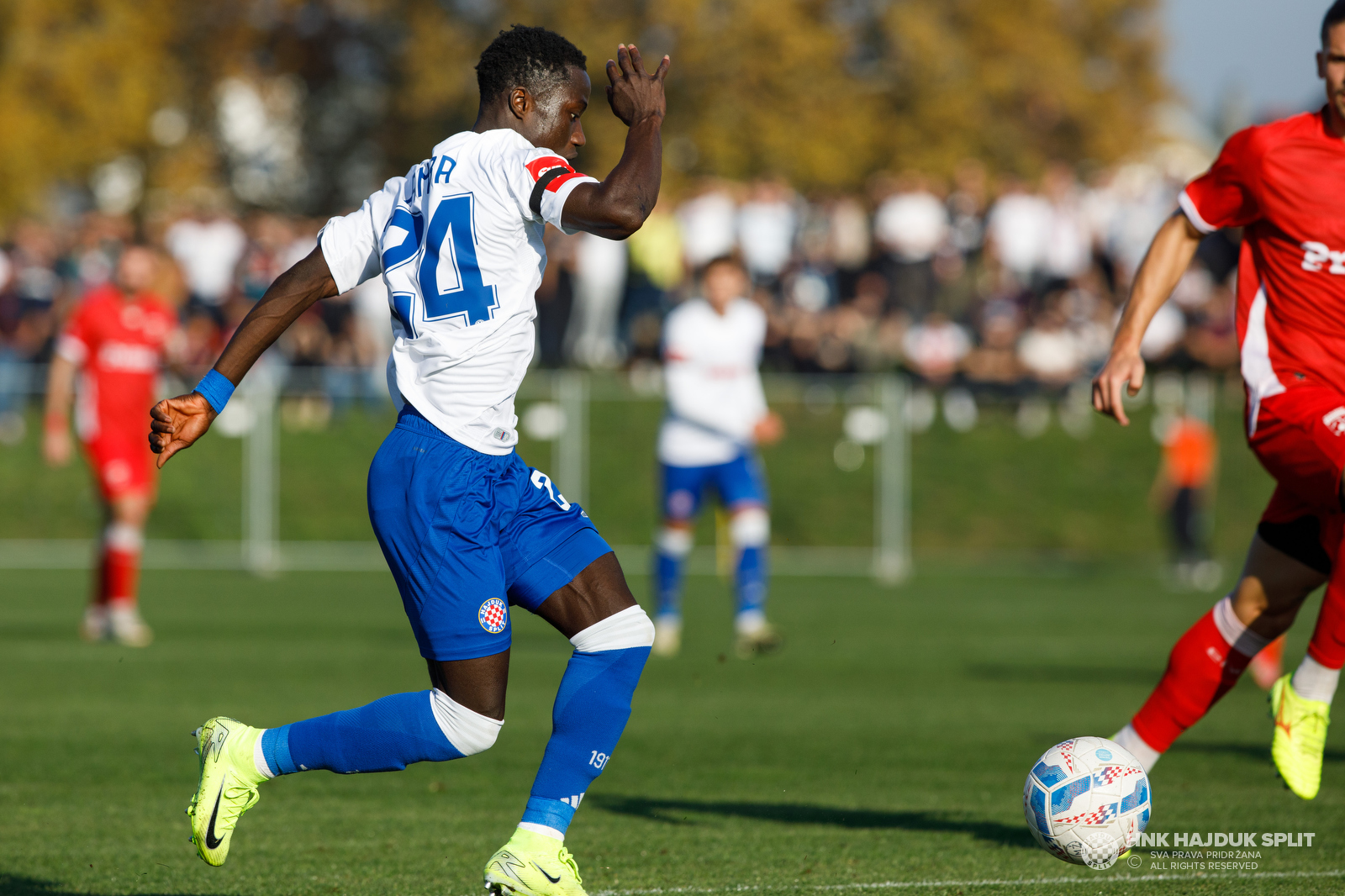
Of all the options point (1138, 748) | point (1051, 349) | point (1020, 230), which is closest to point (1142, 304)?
point (1138, 748)

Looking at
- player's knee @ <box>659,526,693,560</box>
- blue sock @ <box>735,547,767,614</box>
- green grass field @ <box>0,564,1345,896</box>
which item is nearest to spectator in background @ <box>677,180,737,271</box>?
green grass field @ <box>0,564,1345,896</box>

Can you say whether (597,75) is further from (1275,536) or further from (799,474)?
(1275,536)

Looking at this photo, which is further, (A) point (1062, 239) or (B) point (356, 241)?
(A) point (1062, 239)

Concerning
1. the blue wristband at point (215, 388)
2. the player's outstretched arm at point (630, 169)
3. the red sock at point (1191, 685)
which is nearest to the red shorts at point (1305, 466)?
the red sock at point (1191, 685)

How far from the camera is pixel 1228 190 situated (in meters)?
5.79

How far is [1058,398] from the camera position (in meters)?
21.4

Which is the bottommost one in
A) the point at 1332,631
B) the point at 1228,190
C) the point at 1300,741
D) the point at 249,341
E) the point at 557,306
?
the point at 557,306

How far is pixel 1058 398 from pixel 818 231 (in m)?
4.19

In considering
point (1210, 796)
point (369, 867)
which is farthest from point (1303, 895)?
point (369, 867)

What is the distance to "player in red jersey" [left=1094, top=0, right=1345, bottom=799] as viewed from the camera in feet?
18.2

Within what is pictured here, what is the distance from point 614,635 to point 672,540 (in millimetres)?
7593

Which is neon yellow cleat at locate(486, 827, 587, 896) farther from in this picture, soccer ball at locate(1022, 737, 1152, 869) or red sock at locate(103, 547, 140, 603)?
red sock at locate(103, 547, 140, 603)

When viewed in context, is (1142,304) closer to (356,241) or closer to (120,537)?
(356,241)

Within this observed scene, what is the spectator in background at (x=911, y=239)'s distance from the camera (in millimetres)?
22609
